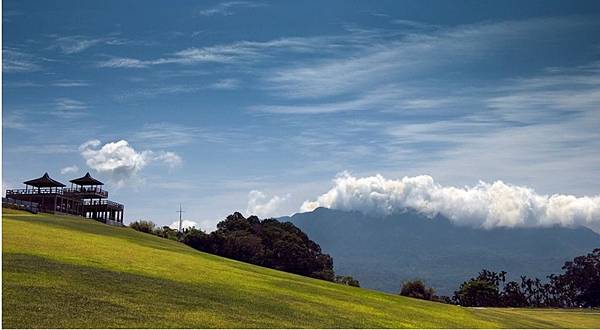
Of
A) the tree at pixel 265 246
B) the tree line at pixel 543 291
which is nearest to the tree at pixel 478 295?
the tree line at pixel 543 291

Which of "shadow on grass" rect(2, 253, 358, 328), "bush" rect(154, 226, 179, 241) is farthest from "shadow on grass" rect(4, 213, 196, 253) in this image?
"shadow on grass" rect(2, 253, 358, 328)

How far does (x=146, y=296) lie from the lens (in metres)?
21.8

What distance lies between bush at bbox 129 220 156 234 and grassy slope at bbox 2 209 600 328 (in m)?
30.0

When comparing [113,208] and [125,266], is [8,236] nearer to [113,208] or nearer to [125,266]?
[125,266]

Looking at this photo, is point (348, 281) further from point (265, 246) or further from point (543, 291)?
point (543, 291)

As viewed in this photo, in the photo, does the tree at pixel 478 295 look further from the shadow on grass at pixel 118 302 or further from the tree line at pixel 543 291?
the shadow on grass at pixel 118 302

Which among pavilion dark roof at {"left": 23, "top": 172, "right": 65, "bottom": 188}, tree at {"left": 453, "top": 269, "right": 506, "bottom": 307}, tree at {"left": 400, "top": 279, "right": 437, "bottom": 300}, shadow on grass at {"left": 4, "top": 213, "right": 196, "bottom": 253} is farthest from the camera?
tree at {"left": 453, "top": 269, "right": 506, "bottom": 307}

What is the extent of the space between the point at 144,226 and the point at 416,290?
29.1 m

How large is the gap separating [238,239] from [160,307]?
51.4 meters

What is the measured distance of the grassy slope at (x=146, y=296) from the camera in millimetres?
18281

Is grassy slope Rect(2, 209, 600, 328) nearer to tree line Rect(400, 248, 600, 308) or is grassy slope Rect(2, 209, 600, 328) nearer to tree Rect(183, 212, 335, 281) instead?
tree Rect(183, 212, 335, 281)

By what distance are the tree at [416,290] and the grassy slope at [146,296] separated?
2750 centimetres

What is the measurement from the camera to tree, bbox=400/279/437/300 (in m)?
64.4

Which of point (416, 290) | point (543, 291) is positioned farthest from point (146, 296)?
point (543, 291)
